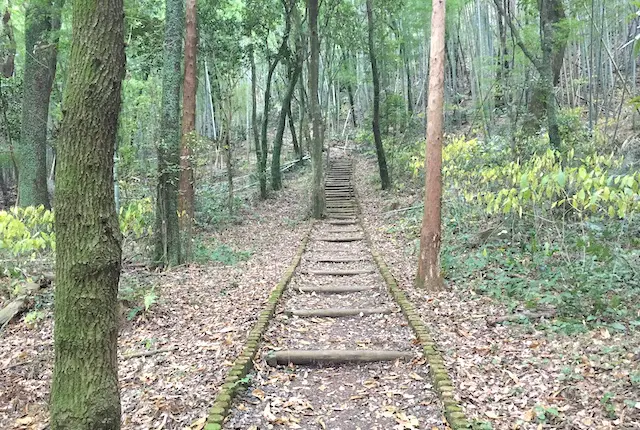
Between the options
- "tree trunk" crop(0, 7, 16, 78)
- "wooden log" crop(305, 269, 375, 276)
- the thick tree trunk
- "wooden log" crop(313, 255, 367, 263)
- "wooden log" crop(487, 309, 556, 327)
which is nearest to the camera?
"wooden log" crop(487, 309, 556, 327)

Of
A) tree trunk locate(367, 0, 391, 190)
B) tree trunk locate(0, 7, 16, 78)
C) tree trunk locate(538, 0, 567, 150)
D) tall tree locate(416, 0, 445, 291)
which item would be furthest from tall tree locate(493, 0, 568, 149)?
tree trunk locate(0, 7, 16, 78)

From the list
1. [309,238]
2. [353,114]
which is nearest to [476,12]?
[353,114]

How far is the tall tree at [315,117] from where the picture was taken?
12336mm

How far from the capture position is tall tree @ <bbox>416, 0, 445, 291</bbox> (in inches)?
235

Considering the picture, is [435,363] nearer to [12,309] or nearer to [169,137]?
Answer: [12,309]

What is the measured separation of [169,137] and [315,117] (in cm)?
603

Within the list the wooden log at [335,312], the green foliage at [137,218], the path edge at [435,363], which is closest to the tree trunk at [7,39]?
the green foliage at [137,218]

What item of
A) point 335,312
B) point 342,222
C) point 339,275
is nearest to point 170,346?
point 335,312

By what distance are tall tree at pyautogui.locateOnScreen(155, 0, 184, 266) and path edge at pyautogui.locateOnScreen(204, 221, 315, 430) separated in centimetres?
240

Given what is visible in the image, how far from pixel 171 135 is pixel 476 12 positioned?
60.0 feet

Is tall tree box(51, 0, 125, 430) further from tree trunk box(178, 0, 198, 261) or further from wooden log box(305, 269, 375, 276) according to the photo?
tree trunk box(178, 0, 198, 261)

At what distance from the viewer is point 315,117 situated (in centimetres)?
1273

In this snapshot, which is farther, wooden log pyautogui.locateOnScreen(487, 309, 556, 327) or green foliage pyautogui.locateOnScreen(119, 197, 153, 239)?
green foliage pyautogui.locateOnScreen(119, 197, 153, 239)

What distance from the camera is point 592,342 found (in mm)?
4059
